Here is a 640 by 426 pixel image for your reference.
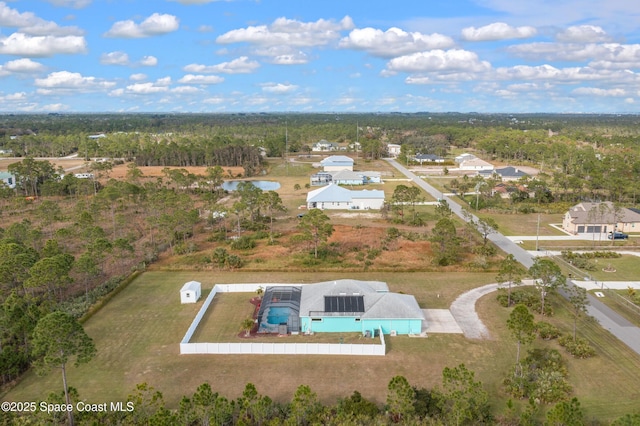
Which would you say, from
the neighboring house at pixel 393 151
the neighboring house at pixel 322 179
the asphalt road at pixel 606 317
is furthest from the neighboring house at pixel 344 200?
the neighboring house at pixel 393 151

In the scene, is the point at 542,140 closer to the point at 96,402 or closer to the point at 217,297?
the point at 217,297

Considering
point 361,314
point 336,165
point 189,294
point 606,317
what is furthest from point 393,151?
point 361,314

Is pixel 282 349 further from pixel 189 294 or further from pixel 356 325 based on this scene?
pixel 189 294

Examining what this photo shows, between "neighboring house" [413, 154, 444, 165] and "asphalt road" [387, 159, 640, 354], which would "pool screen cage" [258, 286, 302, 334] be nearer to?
"asphalt road" [387, 159, 640, 354]

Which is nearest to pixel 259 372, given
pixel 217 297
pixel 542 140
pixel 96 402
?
pixel 96 402

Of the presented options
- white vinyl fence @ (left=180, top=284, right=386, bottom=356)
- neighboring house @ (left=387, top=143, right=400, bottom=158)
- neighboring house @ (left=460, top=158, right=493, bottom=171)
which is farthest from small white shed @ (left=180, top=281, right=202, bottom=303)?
neighboring house @ (left=387, top=143, right=400, bottom=158)

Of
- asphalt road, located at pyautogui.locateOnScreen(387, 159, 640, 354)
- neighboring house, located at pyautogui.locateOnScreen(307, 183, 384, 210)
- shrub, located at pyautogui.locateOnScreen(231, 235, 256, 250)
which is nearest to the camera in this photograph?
asphalt road, located at pyautogui.locateOnScreen(387, 159, 640, 354)

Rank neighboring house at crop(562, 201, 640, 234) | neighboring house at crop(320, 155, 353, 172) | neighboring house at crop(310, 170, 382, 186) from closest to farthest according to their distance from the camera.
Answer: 1. neighboring house at crop(562, 201, 640, 234)
2. neighboring house at crop(310, 170, 382, 186)
3. neighboring house at crop(320, 155, 353, 172)
